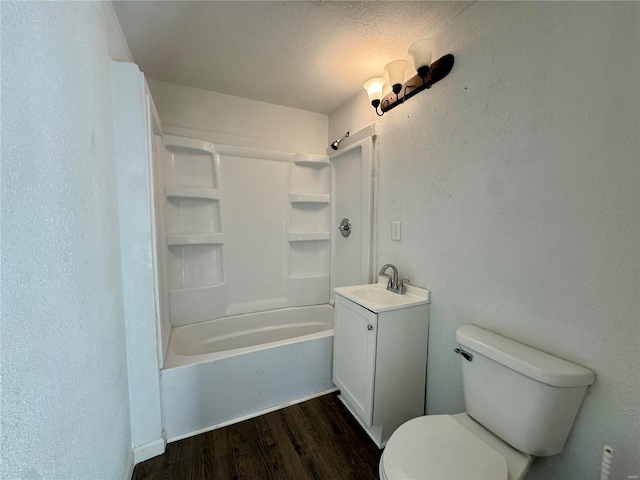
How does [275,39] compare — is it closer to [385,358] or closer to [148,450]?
[385,358]

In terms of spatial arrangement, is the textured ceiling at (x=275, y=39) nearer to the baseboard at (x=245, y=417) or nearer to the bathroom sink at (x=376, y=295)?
the bathroom sink at (x=376, y=295)

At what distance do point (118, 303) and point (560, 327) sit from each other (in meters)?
1.81

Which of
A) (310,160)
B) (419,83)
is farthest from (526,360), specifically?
(310,160)

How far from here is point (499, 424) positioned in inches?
37.6

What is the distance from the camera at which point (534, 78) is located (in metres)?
0.98

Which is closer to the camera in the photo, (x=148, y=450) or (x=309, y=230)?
(x=148, y=450)

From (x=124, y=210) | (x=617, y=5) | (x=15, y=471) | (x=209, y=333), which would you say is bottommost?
(x=209, y=333)

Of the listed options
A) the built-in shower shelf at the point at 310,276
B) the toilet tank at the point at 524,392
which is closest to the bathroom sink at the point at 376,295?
the toilet tank at the point at 524,392

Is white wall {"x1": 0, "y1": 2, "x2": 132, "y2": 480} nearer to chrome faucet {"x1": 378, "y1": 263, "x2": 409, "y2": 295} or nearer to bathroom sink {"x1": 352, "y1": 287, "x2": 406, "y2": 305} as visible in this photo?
bathroom sink {"x1": 352, "y1": 287, "x2": 406, "y2": 305}

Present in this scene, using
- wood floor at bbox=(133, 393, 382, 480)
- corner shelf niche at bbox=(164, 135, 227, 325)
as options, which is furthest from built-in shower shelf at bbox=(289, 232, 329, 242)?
wood floor at bbox=(133, 393, 382, 480)

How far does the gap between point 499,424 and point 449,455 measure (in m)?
0.25

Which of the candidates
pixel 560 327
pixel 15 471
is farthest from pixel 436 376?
pixel 15 471

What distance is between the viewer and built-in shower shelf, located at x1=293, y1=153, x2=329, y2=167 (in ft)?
7.73

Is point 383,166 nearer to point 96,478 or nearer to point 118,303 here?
point 118,303
